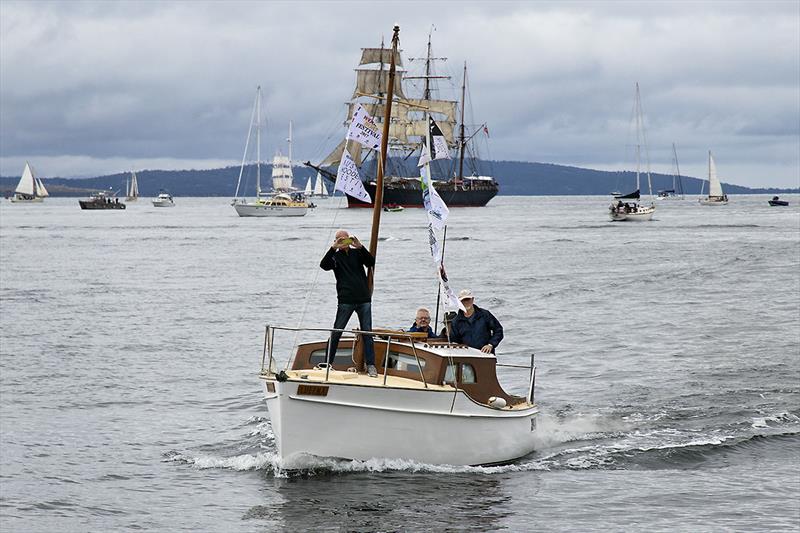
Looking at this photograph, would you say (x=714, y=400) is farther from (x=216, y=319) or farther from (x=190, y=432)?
(x=216, y=319)

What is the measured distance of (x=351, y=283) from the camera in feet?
66.9

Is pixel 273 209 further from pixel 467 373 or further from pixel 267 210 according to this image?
pixel 467 373

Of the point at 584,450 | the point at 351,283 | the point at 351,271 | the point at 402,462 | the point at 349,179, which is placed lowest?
the point at 584,450

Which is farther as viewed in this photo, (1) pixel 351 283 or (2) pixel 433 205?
(2) pixel 433 205

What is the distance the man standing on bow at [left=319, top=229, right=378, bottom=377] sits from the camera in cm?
2014

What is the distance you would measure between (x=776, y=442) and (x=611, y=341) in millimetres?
14627

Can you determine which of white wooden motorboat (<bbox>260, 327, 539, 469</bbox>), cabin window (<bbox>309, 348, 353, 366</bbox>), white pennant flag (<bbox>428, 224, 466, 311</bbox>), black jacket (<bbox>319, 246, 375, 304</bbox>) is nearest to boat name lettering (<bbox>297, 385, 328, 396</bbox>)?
white wooden motorboat (<bbox>260, 327, 539, 469</bbox>)

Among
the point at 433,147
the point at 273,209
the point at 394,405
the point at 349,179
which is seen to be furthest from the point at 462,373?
the point at 273,209

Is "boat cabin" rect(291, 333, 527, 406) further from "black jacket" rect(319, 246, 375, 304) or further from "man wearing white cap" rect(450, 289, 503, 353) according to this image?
"black jacket" rect(319, 246, 375, 304)

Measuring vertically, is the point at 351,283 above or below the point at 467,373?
above

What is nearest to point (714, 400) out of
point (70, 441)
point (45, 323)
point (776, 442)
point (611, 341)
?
point (776, 442)

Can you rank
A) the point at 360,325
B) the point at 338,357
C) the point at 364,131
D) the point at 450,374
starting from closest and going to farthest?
the point at 450,374 < the point at 360,325 < the point at 338,357 < the point at 364,131

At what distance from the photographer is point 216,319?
1797 inches

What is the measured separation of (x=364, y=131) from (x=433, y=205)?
6.37 feet
